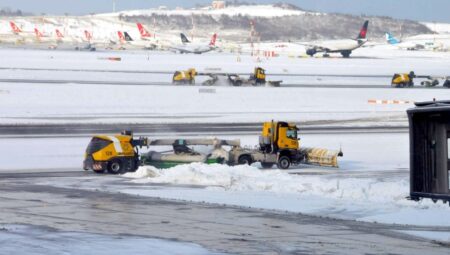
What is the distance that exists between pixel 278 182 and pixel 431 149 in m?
6.08

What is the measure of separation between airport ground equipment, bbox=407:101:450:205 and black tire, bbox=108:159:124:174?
12.3 meters

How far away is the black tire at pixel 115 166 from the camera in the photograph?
108 ft

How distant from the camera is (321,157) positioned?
1412 inches

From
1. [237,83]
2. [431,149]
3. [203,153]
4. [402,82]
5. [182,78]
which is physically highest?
[182,78]

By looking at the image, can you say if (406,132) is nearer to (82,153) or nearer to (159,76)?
(82,153)

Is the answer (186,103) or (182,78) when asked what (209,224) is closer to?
(186,103)

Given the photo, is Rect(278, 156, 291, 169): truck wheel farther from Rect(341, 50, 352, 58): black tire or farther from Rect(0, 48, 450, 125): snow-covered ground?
Rect(341, 50, 352, 58): black tire

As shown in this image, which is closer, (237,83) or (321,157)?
(321,157)

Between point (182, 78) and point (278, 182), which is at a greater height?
point (182, 78)

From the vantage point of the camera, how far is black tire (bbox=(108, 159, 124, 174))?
32781 millimetres

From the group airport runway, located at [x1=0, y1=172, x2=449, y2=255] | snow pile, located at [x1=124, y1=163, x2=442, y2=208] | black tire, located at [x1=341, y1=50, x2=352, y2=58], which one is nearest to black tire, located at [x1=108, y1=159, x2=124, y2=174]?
snow pile, located at [x1=124, y1=163, x2=442, y2=208]

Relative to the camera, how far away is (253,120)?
179ft

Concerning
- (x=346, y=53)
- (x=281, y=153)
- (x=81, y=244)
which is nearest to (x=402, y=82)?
(x=281, y=153)

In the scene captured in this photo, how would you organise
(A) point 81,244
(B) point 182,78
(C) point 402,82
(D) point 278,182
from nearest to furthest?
(A) point 81,244 → (D) point 278,182 → (B) point 182,78 → (C) point 402,82
